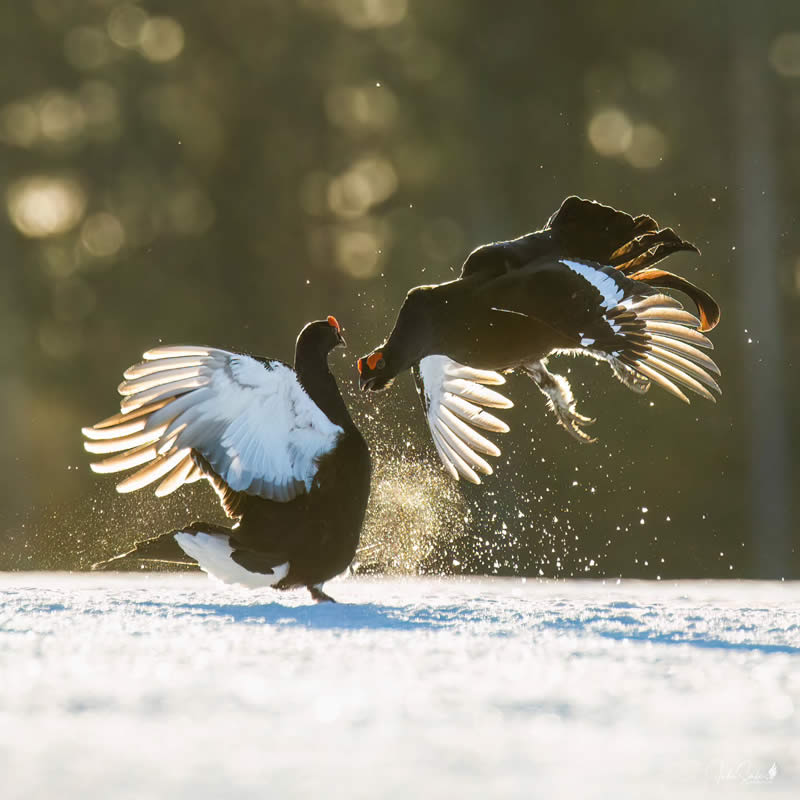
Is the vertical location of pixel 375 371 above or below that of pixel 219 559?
above

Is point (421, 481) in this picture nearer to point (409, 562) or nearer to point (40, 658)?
point (409, 562)

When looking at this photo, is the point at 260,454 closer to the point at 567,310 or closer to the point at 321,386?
the point at 321,386

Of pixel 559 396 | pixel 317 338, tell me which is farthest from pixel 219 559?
pixel 559 396

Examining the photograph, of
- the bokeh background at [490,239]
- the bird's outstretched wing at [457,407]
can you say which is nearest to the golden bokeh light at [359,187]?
the bokeh background at [490,239]

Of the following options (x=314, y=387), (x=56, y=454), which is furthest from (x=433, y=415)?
(x=56, y=454)

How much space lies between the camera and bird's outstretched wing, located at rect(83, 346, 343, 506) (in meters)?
3.86

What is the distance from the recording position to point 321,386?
155 inches

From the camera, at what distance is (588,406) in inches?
461

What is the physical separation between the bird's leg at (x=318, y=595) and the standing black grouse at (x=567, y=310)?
0.75 m

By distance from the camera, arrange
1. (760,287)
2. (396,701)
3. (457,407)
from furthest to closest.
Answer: (760,287)
(457,407)
(396,701)

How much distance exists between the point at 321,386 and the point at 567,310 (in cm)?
76

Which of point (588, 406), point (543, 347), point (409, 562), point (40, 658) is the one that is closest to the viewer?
point (40, 658)

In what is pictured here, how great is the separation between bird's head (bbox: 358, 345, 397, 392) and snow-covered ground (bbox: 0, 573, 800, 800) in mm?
882

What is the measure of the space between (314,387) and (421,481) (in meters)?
1.35
